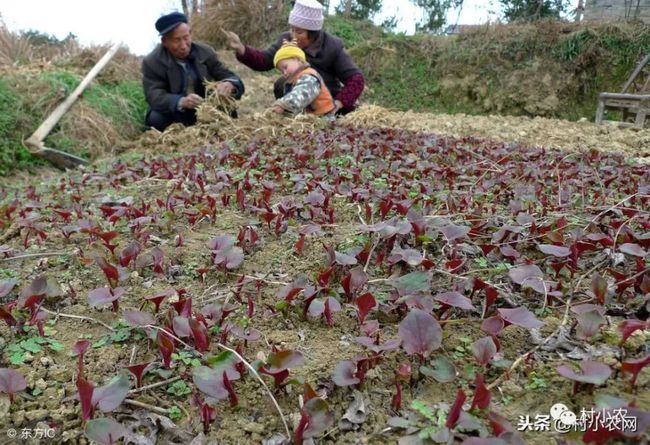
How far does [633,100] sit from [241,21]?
998 centimetres

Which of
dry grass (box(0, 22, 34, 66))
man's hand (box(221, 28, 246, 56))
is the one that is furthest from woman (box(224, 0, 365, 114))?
dry grass (box(0, 22, 34, 66))

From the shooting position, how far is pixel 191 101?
5.98 m

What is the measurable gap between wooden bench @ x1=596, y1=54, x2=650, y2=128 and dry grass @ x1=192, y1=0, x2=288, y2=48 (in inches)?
341

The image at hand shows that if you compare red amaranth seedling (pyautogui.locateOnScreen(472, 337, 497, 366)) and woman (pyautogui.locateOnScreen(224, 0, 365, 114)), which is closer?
red amaranth seedling (pyautogui.locateOnScreen(472, 337, 497, 366))

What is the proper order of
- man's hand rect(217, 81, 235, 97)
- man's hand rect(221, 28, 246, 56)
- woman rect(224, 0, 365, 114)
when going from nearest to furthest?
man's hand rect(217, 81, 235, 97) → man's hand rect(221, 28, 246, 56) → woman rect(224, 0, 365, 114)

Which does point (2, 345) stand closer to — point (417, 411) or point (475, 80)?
point (417, 411)

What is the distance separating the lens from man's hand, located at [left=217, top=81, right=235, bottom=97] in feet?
19.9

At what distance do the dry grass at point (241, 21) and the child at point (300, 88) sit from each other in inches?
316

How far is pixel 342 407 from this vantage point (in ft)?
3.64

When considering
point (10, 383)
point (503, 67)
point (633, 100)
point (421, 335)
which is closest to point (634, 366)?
point (421, 335)

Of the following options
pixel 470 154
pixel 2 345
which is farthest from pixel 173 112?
pixel 2 345

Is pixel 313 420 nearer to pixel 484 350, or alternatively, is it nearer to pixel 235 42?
pixel 484 350

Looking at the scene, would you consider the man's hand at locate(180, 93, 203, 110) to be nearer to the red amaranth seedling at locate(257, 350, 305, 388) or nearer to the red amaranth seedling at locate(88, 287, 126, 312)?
the red amaranth seedling at locate(88, 287, 126, 312)

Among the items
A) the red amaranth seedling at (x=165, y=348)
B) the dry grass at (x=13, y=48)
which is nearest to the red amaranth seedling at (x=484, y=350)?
the red amaranth seedling at (x=165, y=348)
